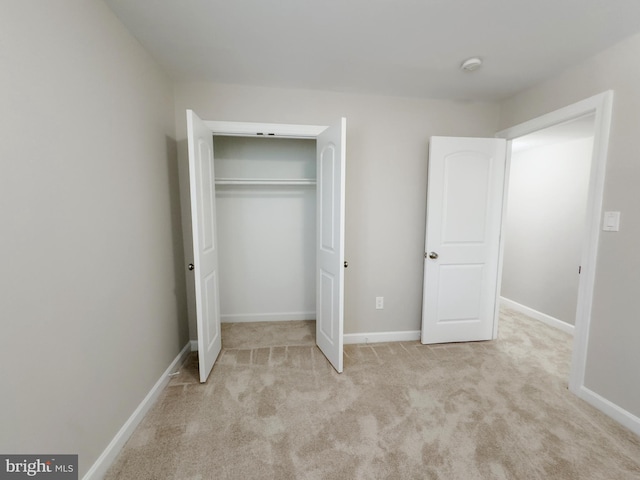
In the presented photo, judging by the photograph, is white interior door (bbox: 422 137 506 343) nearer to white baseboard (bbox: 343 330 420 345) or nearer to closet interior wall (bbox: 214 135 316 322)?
white baseboard (bbox: 343 330 420 345)

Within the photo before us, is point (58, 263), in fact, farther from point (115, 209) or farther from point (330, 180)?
point (330, 180)

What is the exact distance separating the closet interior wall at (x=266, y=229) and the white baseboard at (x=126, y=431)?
3.53 feet

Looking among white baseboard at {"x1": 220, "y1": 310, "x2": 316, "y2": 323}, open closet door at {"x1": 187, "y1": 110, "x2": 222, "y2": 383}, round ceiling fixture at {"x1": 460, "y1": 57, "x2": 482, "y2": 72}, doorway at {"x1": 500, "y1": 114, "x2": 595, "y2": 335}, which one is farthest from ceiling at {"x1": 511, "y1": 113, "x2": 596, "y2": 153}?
white baseboard at {"x1": 220, "y1": 310, "x2": 316, "y2": 323}

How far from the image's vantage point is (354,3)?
133cm

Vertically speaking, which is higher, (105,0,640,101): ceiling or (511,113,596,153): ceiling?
(105,0,640,101): ceiling

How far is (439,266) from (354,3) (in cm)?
214

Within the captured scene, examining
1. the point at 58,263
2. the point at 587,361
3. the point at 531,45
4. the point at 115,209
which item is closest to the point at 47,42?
the point at 115,209

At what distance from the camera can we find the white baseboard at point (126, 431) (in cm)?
125

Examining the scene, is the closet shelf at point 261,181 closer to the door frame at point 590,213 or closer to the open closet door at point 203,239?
the open closet door at point 203,239

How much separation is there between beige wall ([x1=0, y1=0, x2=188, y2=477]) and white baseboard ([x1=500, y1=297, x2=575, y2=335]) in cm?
408

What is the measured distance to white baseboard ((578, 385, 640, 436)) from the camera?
1549 millimetres

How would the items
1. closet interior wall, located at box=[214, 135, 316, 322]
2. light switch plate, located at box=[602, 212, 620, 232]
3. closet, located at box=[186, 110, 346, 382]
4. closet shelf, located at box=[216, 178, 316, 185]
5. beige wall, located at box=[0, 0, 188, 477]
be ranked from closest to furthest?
beige wall, located at box=[0, 0, 188, 477] < light switch plate, located at box=[602, 212, 620, 232] < closet, located at box=[186, 110, 346, 382] < closet shelf, located at box=[216, 178, 316, 185] < closet interior wall, located at box=[214, 135, 316, 322]

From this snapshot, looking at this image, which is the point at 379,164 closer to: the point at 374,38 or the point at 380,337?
the point at 374,38

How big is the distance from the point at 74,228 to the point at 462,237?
9.28 feet
